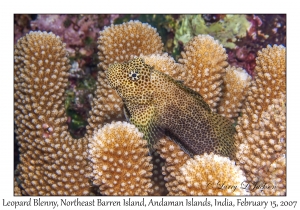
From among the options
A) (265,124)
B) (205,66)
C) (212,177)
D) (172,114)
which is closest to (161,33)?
(205,66)

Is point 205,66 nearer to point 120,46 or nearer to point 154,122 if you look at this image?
point 154,122

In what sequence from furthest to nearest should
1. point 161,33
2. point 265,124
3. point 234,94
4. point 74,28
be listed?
point 161,33, point 74,28, point 234,94, point 265,124

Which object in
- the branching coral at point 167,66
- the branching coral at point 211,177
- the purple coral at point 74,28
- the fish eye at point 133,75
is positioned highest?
the purple coral at point 74,28

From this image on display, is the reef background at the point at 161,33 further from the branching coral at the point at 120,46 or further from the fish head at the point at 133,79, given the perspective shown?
the fish head at the point at 133,79

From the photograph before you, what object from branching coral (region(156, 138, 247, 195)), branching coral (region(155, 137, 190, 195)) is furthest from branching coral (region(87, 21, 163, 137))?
branching coral (region(156, 138, 247, 195))

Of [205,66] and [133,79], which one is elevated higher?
[205,66]

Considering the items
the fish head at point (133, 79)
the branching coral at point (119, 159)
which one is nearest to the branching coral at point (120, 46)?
the fish head at point (133, 79)

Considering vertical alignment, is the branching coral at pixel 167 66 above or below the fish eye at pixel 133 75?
above

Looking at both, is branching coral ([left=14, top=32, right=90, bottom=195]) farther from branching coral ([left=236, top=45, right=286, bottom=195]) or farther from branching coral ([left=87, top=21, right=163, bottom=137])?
A: branching coral ([left=236, top=45, right=286, bottom=195])
